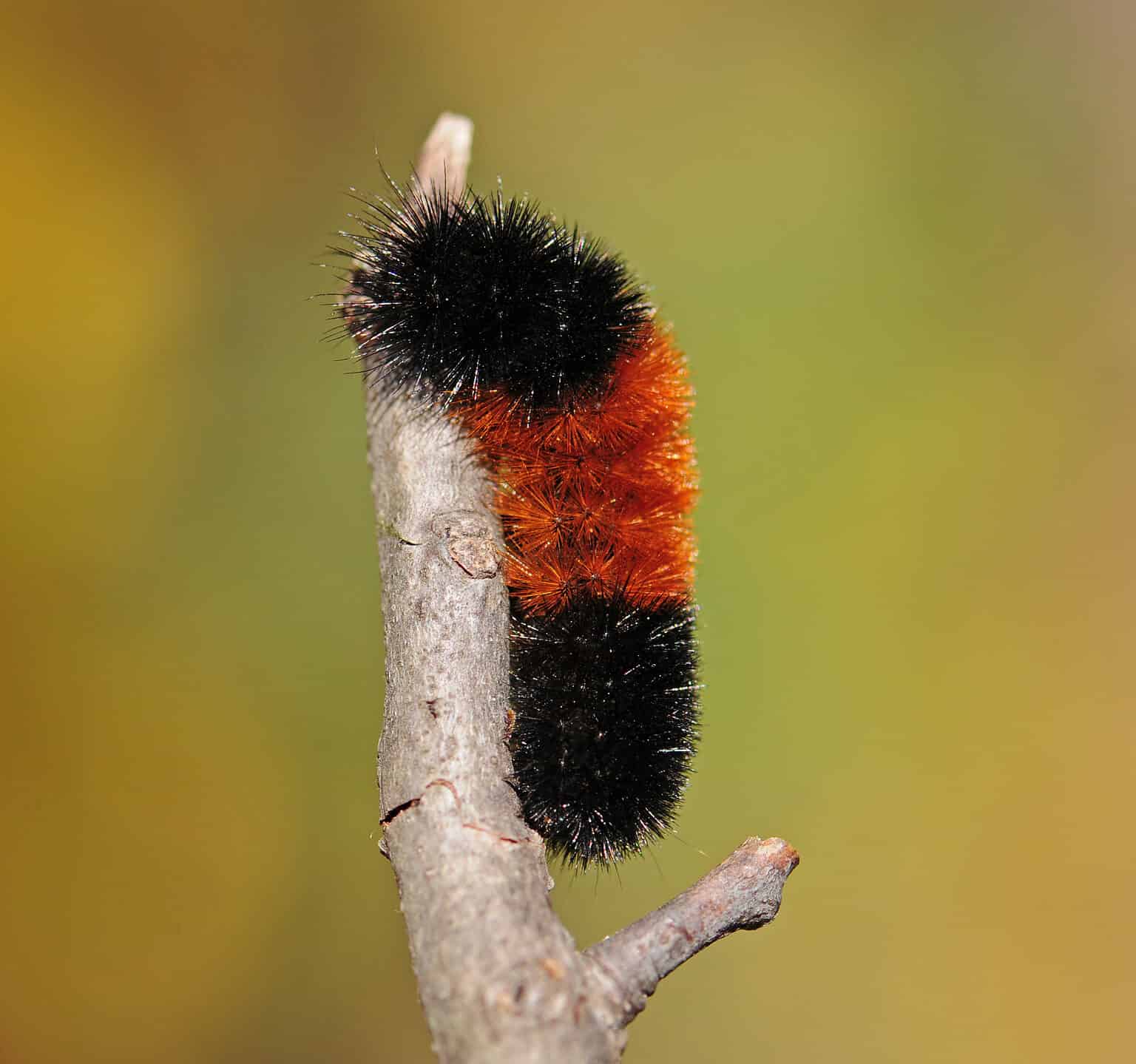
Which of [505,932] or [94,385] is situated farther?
[94,385]

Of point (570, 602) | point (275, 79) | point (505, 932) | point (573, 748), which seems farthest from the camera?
point (275, 79)

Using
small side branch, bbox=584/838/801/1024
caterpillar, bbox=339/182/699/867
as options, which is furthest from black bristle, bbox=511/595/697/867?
small side branch, bbox=584/838/801/1024

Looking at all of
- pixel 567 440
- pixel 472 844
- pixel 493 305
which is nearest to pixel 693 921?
pixel 472 844

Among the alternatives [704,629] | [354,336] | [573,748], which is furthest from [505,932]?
[704,629]

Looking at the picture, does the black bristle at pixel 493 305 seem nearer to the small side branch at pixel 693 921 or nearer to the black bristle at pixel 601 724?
the black bristle at pixel 601 724

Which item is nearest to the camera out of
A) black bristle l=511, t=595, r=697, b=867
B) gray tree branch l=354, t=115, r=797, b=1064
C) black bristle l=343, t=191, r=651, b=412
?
gray tree branch l=354, t=115, r=797, b=1064

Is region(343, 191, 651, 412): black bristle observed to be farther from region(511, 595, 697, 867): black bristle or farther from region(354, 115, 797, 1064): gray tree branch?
region(511, 595, 697, 867): black bristle

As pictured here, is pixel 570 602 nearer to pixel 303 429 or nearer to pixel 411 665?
pixel 411 665

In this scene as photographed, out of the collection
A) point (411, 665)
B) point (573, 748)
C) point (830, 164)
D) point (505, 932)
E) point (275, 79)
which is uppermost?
point (275, 79)

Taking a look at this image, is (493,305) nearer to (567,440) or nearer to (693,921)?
(567,440)
